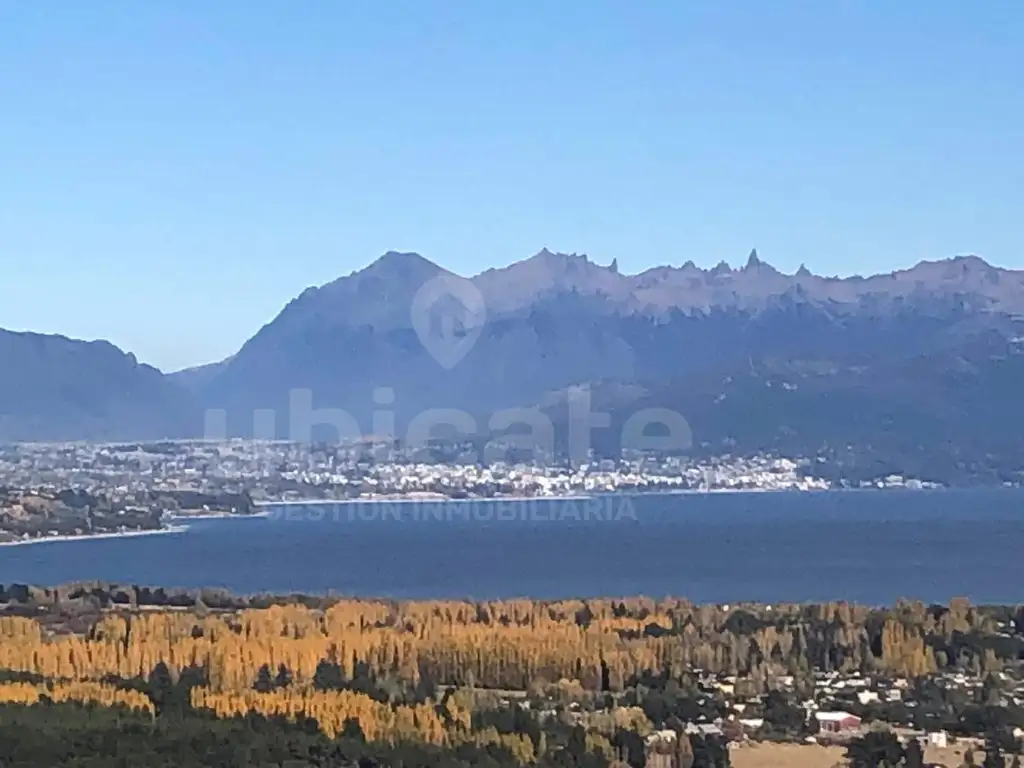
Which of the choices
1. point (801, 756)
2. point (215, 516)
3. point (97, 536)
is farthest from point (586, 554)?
point (801, 756)

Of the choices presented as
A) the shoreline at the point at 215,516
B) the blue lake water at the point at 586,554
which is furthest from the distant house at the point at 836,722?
the shoreline at the point at 215,516

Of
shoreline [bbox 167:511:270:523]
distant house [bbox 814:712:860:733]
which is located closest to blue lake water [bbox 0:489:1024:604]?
shoreline [bbox 167:511:270:523]

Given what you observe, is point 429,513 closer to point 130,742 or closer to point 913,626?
point 913,626

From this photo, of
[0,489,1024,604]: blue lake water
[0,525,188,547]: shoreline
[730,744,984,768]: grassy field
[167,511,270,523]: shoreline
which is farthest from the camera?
[167,511,270,523]: shoreline

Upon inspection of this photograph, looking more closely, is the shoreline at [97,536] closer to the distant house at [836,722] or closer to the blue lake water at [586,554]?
the blue lake water at [586,554]

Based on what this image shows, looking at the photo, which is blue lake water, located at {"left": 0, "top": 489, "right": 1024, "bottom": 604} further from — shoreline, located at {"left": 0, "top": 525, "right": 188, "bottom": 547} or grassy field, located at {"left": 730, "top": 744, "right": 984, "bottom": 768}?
grassy field, located at {"left": 730, "top": 744, "right": 984, "bottom": 768}

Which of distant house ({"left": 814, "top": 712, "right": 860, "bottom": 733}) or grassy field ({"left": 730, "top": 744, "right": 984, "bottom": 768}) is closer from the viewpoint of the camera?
grassy field ({"left": 730, "top": 744, "right": 984, "bottom": 768})

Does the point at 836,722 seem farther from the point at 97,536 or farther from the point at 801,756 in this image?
the point at 97,536
